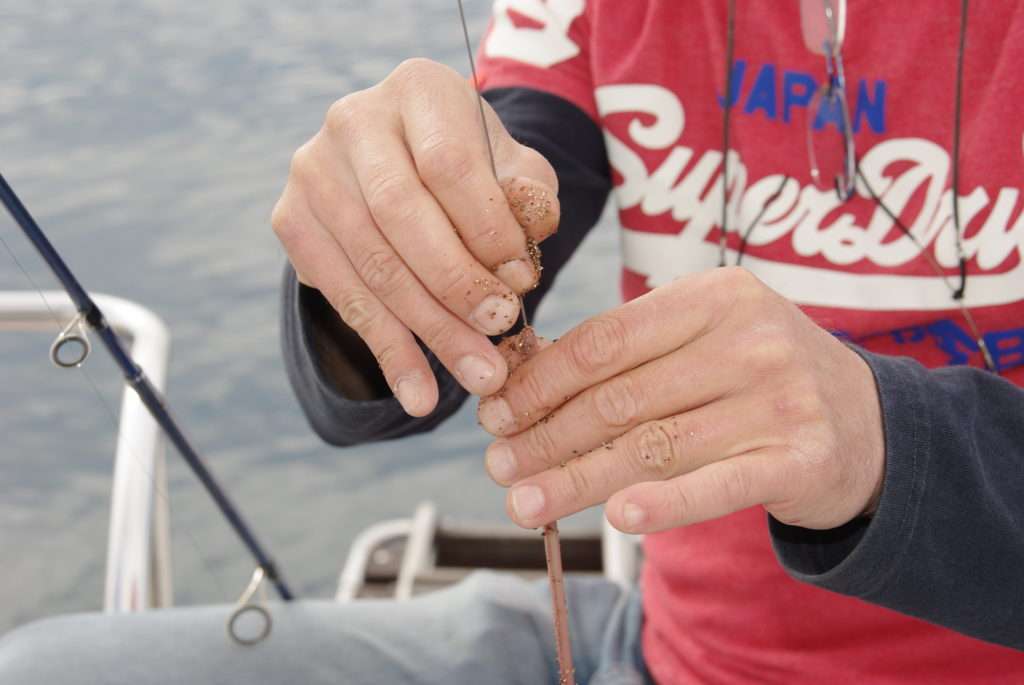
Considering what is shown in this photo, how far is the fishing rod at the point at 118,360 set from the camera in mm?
493

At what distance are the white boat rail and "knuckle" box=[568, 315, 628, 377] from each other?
356 mm

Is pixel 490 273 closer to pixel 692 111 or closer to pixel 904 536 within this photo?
pixel 904 536

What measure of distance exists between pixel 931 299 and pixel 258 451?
1.16 metres

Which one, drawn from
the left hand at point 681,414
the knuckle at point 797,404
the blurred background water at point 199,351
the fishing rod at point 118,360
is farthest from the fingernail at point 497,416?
the blurred background water at point 199,351

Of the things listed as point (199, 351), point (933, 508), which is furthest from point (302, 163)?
point (199, 351)

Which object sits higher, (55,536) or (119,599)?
(119,599)

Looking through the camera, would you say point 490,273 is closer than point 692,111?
Yes

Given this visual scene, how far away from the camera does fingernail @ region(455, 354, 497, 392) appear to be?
0.42 metres

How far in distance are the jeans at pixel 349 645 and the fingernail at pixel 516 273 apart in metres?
0.32

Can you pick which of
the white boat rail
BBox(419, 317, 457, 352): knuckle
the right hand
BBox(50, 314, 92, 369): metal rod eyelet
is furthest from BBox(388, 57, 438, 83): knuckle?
the white boat rail

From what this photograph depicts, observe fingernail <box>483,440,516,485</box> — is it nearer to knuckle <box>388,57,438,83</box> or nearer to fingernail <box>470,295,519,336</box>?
fingernail <box>470,295,519,336</box>

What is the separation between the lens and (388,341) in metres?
0.45

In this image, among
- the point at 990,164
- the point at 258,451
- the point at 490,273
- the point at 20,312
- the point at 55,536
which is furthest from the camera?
the point at 258,451

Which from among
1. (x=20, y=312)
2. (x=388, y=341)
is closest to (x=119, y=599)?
(x=20, y=312)
